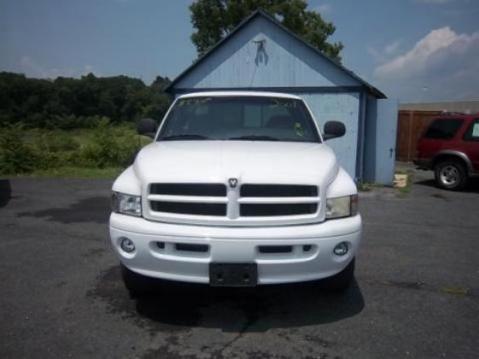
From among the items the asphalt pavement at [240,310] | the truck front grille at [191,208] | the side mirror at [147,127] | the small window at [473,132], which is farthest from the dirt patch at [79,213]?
the small window at [473,132]

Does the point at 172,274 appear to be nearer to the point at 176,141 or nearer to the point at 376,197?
the point at 176,141

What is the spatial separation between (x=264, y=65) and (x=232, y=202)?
10249 millimetres

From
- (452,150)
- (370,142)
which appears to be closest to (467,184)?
(452,150)

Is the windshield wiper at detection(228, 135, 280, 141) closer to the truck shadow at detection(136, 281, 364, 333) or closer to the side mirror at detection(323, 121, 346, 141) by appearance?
the side mirror at detection(323, 121, 346, 141)

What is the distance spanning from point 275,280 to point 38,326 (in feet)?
6.47

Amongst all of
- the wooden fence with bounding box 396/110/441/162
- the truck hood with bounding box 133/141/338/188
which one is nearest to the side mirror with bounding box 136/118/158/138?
the truck hood with bounding box 133/141/338/188

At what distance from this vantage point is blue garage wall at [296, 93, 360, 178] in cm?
1168

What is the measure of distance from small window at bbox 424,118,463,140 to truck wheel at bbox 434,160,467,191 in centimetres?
71

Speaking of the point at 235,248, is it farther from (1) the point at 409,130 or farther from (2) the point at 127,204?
(1) the point at 409,130

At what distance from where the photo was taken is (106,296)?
4.21m

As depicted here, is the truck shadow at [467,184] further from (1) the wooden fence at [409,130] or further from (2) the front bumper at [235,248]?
(2) the front bumper at [235,248]

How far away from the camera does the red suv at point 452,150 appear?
36.7ft

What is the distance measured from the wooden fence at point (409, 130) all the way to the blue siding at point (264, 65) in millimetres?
8100

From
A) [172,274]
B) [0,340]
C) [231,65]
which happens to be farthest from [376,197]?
[0,340]
